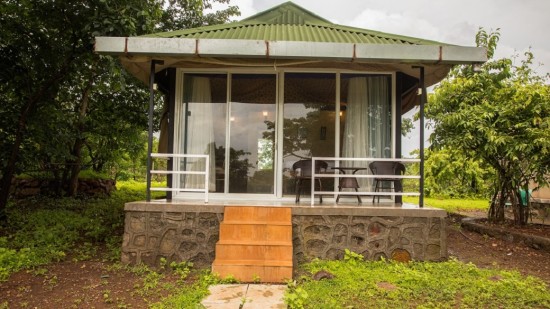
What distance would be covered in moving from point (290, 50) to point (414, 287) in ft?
10.6

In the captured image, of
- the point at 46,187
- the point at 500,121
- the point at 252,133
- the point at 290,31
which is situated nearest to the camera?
the point at 252,133

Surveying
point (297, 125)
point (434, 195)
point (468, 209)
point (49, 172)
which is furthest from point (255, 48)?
point (434, 195)

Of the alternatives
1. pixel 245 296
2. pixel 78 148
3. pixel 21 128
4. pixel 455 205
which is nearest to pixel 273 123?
pixel 245 296

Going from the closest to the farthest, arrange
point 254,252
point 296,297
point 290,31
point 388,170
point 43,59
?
point 296,297 < point 254,252 < point 388,170 < point 290,31 < point 43,59

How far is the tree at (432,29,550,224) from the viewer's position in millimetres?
6754

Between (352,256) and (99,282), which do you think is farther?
(352,256)

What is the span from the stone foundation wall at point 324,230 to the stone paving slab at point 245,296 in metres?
0.93

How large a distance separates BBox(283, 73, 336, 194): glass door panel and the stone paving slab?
8.89 ft

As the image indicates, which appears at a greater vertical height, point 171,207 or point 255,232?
point 171,207

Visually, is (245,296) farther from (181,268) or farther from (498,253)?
(498,253)

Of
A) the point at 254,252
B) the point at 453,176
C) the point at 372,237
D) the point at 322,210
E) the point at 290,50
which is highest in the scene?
the point at 290,50

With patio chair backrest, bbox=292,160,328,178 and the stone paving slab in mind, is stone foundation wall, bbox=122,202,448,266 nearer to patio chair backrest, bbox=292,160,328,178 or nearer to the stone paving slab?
the stone paving slab

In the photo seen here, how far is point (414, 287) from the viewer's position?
4.02 meters

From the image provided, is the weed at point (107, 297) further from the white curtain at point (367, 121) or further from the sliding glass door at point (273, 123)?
the white curtain at point (367, 121)
